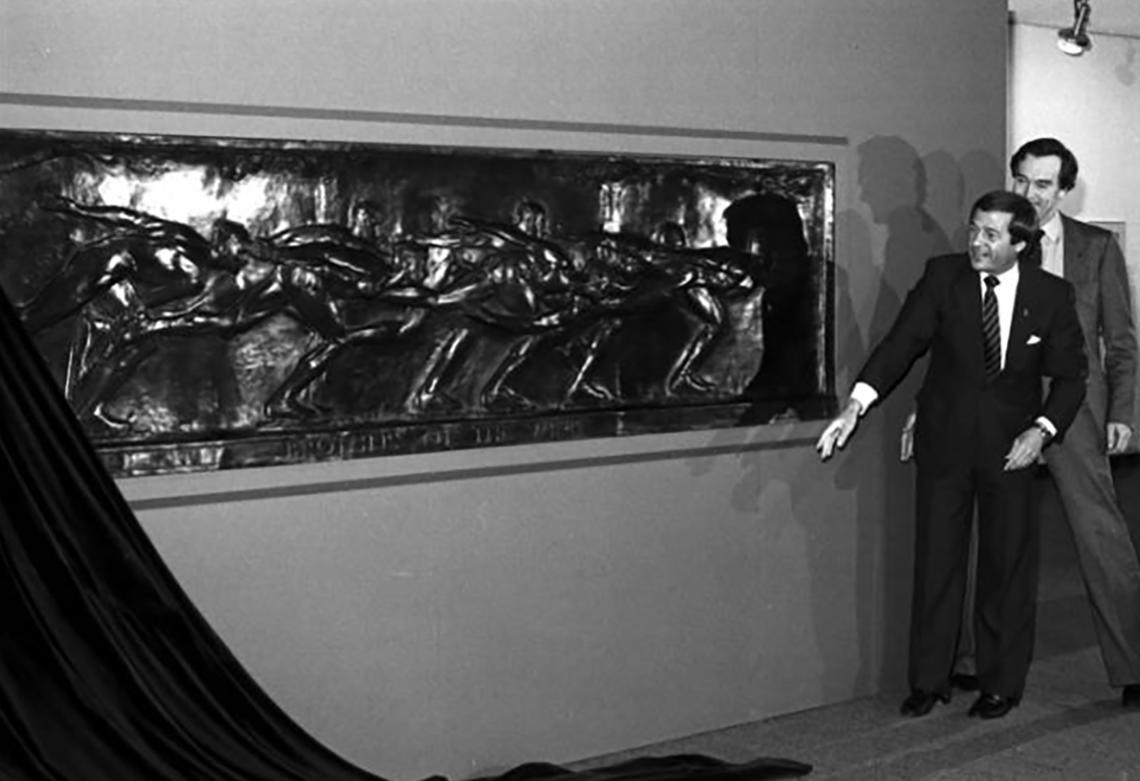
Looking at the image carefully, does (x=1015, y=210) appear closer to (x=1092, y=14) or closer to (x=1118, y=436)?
(x=1118, y=436)

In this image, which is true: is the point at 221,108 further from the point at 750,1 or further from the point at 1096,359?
the point at 1096,359

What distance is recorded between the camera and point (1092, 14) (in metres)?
11.7

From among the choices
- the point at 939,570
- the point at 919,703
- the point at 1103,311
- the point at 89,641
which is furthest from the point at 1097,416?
the point at 89,641

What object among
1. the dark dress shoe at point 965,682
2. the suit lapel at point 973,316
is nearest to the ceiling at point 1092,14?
the suit lapel at point 973,316

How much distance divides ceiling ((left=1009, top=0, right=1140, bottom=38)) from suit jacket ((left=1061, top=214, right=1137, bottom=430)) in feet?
18.8

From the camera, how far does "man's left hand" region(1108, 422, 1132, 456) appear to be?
18.2 ft

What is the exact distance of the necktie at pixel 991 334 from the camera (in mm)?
5422

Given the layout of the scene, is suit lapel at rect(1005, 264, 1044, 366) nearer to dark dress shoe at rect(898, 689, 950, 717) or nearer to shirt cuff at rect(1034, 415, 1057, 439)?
shirt cuff at rect(1034, 415, 1057, 439)

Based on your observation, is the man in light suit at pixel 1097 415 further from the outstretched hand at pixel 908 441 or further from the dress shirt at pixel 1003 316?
the outstretched hand at pixel 908 441

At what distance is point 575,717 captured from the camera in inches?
202

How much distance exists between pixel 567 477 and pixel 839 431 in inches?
32.8

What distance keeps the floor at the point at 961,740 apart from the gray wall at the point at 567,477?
140 mm

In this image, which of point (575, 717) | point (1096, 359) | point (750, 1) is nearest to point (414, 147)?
point (750, 1)

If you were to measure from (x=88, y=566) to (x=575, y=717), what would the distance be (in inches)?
67.8
